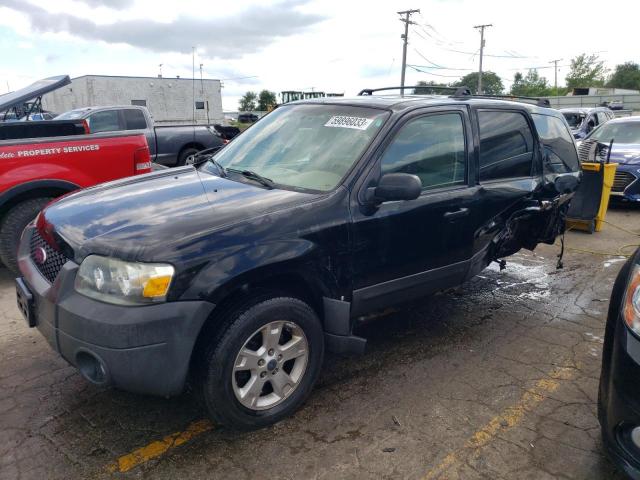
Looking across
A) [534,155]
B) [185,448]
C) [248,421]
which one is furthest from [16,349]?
[534,155]

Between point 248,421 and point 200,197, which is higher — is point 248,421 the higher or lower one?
the lower one

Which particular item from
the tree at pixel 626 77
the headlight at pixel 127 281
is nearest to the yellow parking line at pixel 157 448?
the headlight at pixel 127 281

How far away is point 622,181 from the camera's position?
9086 mm

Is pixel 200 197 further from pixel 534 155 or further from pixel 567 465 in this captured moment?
pixel 534 155

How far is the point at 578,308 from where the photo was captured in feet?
15.7

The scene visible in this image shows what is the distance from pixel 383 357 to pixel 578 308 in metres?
2.18

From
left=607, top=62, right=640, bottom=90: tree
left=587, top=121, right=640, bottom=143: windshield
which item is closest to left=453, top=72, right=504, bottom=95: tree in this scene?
left=607, top=62, right=640, bottom=90: tree

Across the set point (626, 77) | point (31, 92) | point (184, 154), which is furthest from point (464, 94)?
point (626, 77)

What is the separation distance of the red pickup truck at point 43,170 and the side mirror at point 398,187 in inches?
141

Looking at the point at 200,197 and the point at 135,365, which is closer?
the point at 135,365

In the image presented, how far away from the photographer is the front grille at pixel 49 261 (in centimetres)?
286

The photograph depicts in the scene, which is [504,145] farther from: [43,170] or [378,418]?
[43,170]

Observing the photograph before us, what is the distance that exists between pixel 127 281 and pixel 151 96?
47931 millimetres

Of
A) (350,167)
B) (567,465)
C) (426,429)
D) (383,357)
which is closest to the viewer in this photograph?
(567,465)
